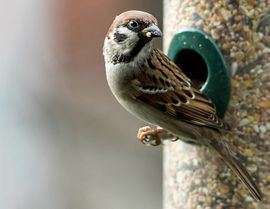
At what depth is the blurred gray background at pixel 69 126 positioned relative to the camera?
866 centimetres

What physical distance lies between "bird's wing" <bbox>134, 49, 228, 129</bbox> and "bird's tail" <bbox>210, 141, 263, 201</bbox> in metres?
0.17

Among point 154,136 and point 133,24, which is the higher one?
point 133,24

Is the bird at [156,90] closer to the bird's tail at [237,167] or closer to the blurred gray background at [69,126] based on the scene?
the bird's tail at [237,167]

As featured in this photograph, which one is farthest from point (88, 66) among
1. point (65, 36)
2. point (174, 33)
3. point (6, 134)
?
point (174, 33)

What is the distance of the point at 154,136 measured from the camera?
15.9 ft

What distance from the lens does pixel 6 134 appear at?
8938 millimetres

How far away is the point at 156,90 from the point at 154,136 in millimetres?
261

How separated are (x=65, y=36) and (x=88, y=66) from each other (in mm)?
387

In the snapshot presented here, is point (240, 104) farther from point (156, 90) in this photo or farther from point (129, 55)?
point (129, 55)

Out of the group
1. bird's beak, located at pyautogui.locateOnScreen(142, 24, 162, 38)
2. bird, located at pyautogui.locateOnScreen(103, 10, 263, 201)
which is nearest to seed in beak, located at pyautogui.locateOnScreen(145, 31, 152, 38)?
bird's beak, located at pyautogui.locateOnScreen(142, 24, 162, 38)

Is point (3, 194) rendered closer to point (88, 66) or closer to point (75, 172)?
point (75, 172)

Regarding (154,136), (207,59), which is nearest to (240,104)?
(207,59)

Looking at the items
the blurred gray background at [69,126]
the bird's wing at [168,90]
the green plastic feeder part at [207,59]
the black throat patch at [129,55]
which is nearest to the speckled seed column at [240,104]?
the green plastic feeder part at [207,59]

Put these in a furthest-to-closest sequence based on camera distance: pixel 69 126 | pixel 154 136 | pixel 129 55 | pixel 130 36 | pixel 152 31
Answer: pixel 69 126
pixel 154 136
pixel 129 55
pixel 130 36
pixel 152 31
